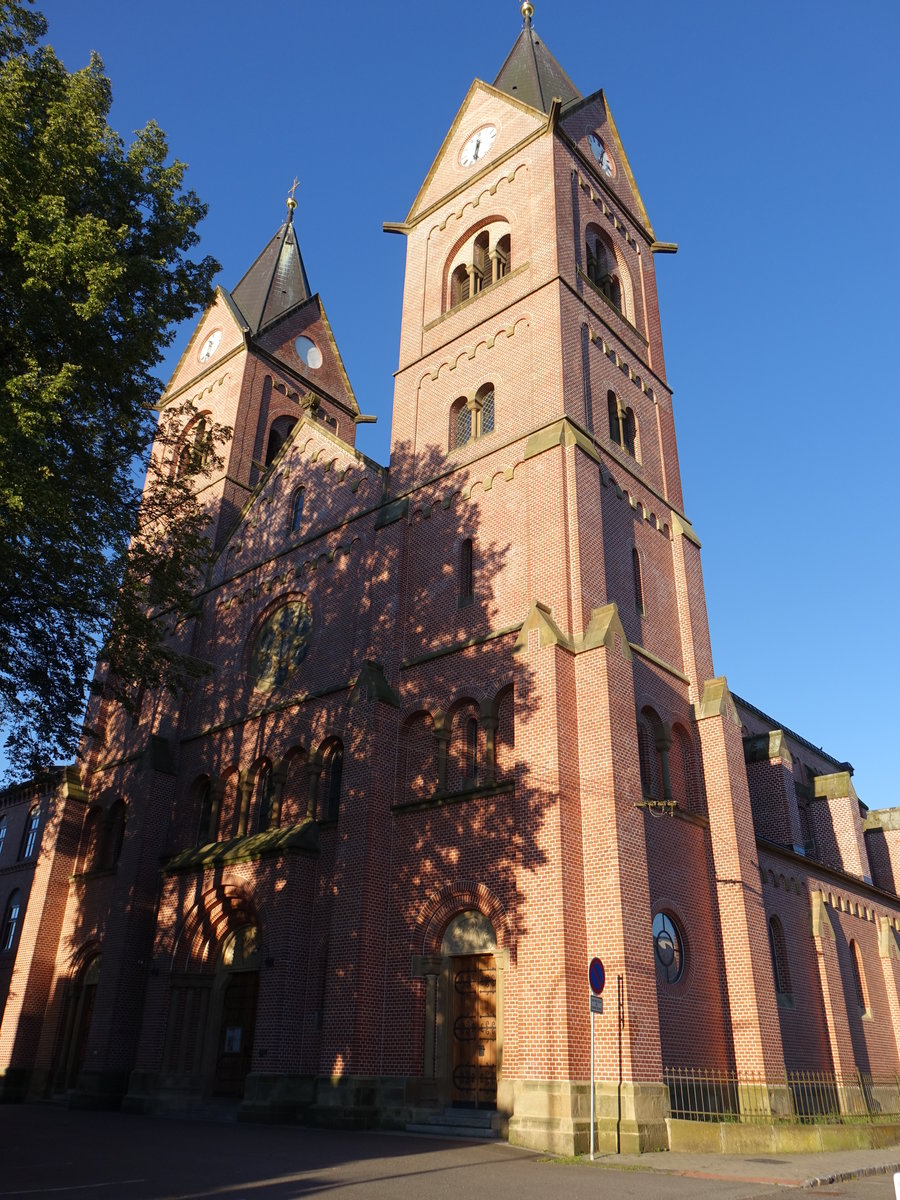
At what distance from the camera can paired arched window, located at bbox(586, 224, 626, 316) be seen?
83.9 ft

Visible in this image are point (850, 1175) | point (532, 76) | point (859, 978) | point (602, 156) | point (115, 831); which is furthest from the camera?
point (532, 76)

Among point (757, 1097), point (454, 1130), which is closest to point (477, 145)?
point (757, 1097)

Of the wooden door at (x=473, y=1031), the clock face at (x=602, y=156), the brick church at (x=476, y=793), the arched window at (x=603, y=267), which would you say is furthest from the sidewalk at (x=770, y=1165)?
the clock face at (x=602, y=156)

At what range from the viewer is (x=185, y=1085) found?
1942 centimetres

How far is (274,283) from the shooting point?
38031 millimetres

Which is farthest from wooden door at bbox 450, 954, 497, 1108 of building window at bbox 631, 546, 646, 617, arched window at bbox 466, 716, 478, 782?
building window at bbox 631, 546, 646, 617

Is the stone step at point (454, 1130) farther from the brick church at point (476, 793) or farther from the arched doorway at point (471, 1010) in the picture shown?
the arched doorway at point (471, 1010)

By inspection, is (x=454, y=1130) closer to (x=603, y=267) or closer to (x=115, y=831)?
(x=115, y=831)

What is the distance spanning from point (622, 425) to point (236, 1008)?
54.7ft

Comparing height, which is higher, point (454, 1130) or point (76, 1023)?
point (76, 1023)

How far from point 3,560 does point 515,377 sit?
12964 millimetres

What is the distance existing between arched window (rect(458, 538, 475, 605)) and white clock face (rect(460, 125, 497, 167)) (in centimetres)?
1442

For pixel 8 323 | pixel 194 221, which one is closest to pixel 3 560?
pixel 8 323

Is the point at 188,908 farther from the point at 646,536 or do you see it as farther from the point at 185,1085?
the point at 646,536
